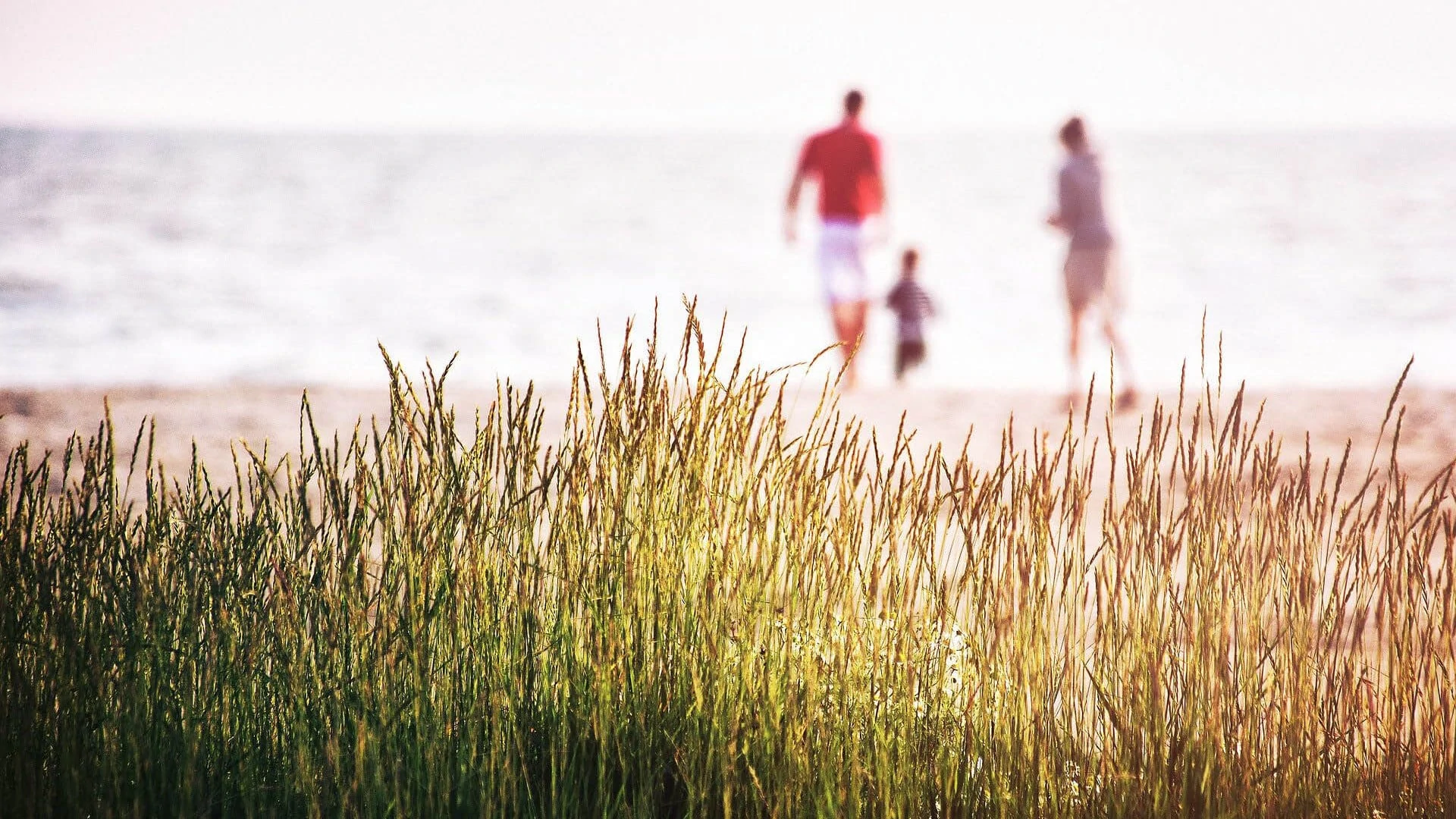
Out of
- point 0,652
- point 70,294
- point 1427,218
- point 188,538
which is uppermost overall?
point 1427,218

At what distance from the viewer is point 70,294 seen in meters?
16.2

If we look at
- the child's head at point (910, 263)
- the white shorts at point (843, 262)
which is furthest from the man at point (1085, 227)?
the white shorts at point (843, 262)

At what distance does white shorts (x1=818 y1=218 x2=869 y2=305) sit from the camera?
26.4 feet

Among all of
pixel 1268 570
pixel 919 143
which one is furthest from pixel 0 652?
pixel 919 143

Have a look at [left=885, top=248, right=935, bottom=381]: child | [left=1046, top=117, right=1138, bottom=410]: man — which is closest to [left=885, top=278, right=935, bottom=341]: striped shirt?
[left=885, top=248, right=935, bottom=381]: child

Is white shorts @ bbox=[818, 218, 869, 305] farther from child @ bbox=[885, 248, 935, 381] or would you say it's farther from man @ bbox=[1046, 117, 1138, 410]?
man @ bbox=[1046, 117, 1138, 410]

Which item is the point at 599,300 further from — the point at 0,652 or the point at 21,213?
the point at 0,652

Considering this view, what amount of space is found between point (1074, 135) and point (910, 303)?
1.57 m

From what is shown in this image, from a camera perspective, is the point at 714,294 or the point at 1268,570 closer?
the point at 1268,570

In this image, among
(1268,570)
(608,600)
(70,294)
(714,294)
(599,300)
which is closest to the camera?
(608,600)

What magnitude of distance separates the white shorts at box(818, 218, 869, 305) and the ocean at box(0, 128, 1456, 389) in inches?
15.7

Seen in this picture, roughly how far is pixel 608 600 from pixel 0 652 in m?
0.99

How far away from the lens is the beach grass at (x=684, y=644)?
185 cm

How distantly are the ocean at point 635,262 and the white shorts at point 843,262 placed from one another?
40 cm
